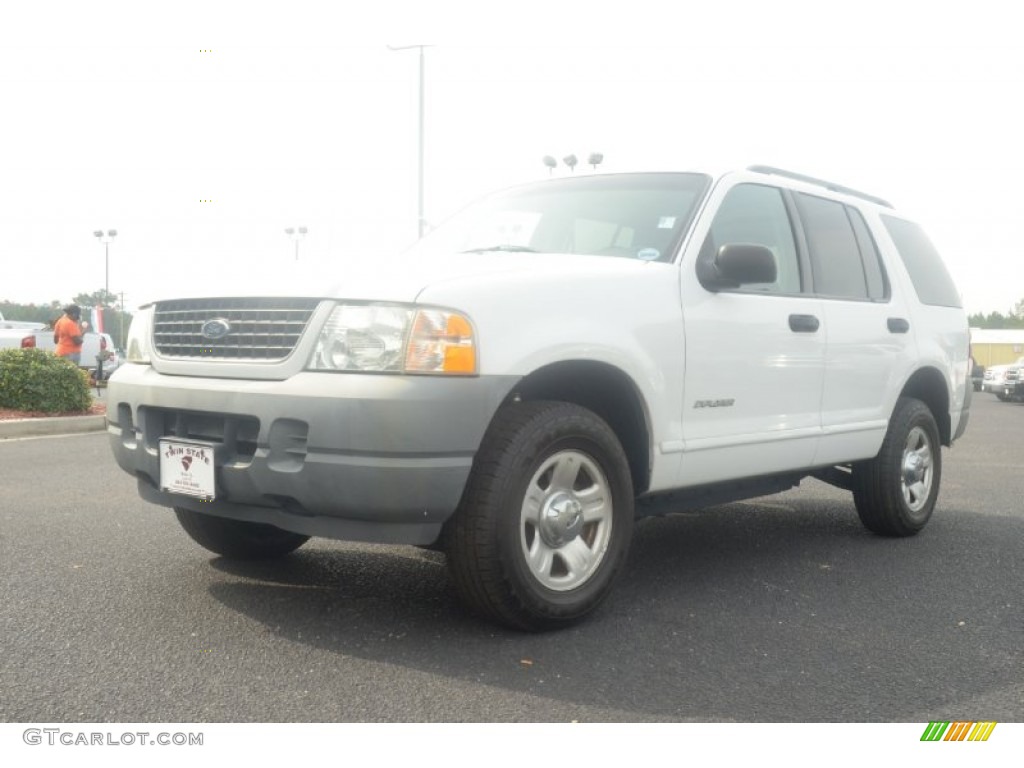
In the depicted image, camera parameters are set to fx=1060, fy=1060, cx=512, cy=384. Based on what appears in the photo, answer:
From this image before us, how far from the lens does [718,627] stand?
400cm

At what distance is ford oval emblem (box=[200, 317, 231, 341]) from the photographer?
3828 mm

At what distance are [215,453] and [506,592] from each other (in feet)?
3.67

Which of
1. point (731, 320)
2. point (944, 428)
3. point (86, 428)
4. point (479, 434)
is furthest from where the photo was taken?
point (86, 428)

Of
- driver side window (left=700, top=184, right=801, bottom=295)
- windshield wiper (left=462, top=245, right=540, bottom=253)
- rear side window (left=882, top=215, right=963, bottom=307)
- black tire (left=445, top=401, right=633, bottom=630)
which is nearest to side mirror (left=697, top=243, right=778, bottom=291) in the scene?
driver side window (left=700, top=184, right=801, bottom=295)

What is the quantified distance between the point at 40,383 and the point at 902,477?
10432 millimetres

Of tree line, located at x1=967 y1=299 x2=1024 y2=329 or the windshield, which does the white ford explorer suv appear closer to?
the windshield

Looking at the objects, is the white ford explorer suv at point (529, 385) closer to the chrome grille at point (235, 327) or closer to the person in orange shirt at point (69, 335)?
the chrome grille at point (235, 327)

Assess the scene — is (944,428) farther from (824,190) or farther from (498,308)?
(498,308)

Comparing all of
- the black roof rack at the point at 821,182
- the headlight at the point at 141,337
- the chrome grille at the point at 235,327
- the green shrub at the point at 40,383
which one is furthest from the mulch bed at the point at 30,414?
the black roof rack at the point at 821,182

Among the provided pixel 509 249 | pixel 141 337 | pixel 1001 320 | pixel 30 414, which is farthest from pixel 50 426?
pixel 1001 320

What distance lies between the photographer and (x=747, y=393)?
4.63 metres

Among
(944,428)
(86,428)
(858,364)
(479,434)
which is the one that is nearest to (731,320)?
(858,364)

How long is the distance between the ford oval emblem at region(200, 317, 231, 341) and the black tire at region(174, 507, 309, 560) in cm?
100
